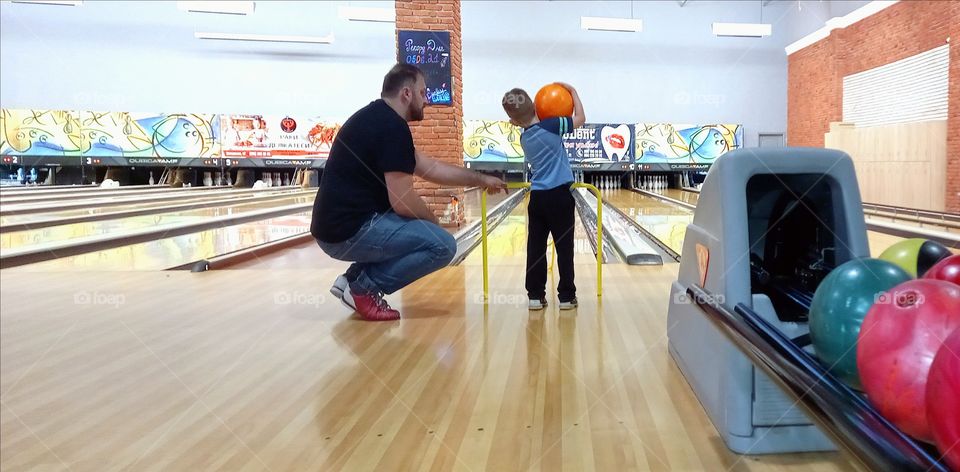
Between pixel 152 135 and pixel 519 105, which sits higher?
pixel 152 135

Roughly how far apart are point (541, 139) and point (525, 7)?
28.4 ft

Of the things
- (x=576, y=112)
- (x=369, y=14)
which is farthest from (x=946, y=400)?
(x=369, y=14)

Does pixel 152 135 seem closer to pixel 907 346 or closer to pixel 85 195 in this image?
pixel 85 195

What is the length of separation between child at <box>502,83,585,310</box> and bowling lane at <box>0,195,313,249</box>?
308 centimetres

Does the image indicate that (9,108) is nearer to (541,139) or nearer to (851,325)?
(541,139)

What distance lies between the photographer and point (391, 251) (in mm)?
2012

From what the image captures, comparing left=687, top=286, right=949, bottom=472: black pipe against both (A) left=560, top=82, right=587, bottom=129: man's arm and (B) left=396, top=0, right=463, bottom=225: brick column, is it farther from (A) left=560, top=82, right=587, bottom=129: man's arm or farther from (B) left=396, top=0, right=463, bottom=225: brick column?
(B) left=396, top=0, right=463, bottom=225: brick column

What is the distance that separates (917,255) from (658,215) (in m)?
5.01

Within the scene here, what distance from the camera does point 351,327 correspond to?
6.68 ft

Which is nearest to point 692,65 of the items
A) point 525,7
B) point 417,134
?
point 525,7

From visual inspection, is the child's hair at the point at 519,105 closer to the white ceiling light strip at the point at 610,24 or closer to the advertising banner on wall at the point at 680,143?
the white ceiling light strip at the point at 610,24

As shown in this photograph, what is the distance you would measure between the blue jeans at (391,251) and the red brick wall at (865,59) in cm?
693

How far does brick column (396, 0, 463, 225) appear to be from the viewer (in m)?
4.52

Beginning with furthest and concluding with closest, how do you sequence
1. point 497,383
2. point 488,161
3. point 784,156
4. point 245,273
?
point 488,161 < point 245,273 < point 497,383 < point 784,156
